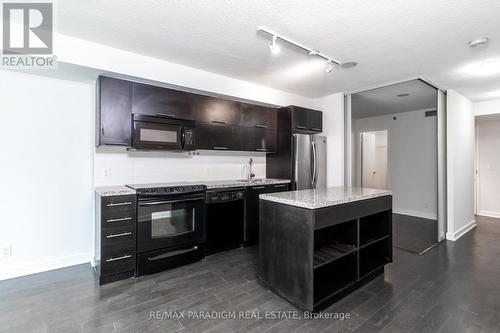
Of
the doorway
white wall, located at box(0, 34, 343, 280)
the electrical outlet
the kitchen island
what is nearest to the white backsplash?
white wall, located at box(0, 34, 343, 280)

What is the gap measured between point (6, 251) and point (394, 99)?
6354mm

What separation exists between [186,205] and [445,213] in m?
4.26

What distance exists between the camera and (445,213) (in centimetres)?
422

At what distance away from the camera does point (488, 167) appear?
5.78 m

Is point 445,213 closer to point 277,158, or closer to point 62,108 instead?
point 277,158

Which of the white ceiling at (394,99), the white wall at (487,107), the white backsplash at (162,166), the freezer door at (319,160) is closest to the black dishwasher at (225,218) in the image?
the white backsplash at (162,166)

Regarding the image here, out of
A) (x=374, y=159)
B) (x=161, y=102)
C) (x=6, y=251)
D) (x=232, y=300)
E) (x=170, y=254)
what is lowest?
(x=232, y=300)

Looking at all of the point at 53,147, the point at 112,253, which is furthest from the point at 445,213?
the point at 53,147

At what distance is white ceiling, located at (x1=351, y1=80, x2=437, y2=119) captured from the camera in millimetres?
4152

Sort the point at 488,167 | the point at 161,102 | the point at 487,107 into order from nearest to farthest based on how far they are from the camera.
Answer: the point at 161,102
the point at 487,107
the point at 488,167

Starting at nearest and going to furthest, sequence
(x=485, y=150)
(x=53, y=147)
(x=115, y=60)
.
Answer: (x=115, y=60)
(x=53, y=147)
(x=485, y=150)

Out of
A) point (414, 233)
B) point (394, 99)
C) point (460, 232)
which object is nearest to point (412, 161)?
point (394, 99)

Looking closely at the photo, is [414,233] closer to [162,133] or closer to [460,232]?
[460,232]

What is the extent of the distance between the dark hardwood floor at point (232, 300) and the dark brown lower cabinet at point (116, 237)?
14 cm
